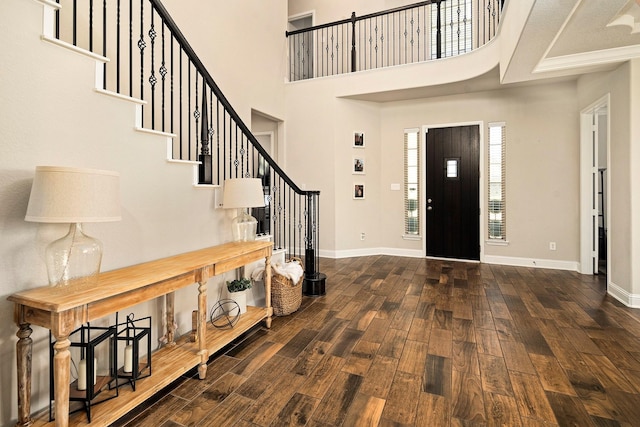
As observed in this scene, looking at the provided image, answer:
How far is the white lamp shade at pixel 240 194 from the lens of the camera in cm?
256

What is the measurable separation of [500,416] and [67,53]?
3.00 m

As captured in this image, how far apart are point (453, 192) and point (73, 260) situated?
5.49m

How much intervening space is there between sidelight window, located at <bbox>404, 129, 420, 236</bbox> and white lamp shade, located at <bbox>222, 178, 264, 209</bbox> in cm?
402

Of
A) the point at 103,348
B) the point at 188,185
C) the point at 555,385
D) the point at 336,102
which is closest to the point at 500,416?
the point at 555,385

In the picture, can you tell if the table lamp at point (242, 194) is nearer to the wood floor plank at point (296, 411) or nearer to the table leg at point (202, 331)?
the table leg at point (202, 331)

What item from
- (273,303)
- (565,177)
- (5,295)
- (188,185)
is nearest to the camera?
(5,295)

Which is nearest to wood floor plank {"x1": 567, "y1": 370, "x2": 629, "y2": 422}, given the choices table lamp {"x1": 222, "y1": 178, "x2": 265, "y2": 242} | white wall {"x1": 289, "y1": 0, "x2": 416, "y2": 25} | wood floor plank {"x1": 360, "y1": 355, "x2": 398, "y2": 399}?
wood floor plank {"x1": 360, "y1": 355, "x2": 398, "y2": 399}

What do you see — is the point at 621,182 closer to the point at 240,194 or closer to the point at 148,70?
the point at 240,194

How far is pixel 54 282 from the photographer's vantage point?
4.81ft

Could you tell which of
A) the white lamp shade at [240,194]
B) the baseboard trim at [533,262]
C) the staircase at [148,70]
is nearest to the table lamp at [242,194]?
the white lamp shade at [240,194]

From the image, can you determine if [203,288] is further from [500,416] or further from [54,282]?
[500,416]

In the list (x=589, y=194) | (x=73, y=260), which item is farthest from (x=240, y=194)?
(x=589, y=194)

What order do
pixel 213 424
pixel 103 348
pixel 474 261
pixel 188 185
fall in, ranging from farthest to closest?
pixel 474 261 → pixel 188 185 → pixel 103 348 → pixel 213 424

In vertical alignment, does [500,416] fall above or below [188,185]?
below
